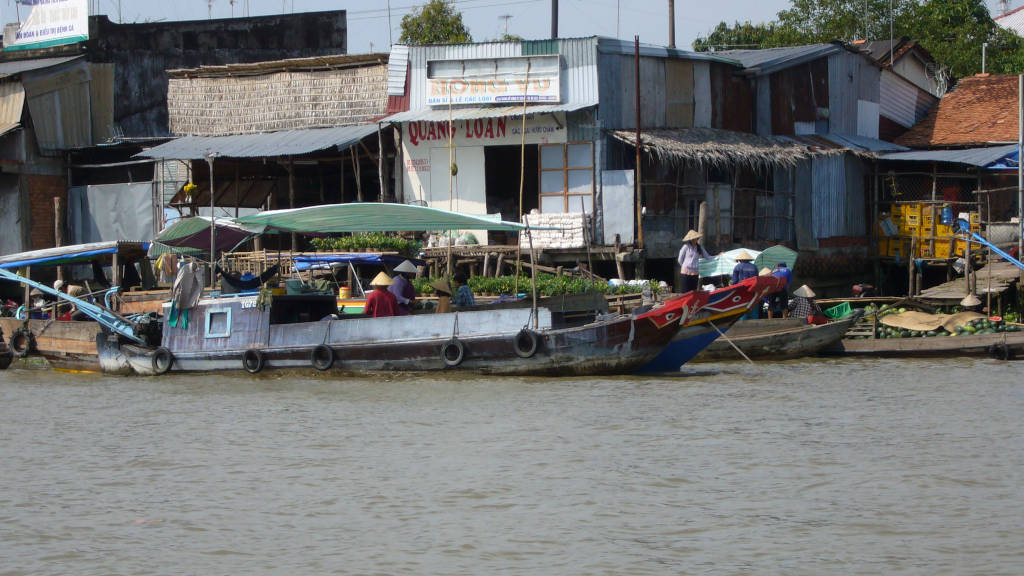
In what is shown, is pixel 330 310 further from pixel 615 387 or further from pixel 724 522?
pixel 724 522

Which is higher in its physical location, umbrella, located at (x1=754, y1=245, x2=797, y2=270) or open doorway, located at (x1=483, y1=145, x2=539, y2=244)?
open doorway, located at (x1=483, y1=145, x2=539, y2=244)

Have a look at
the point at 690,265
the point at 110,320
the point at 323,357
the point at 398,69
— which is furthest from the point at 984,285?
the point at 110,320

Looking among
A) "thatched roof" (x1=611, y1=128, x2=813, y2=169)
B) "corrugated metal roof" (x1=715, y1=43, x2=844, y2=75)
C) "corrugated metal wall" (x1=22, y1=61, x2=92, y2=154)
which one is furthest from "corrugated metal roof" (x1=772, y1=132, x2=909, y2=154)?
"corrugated metal wall" (x1=22, y1=61, x2=92, y2=154)

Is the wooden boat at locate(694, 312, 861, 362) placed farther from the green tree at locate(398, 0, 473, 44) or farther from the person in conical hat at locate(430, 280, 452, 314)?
the green tree at locate(398, 0, 473, 44)

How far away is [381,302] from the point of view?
576 inches

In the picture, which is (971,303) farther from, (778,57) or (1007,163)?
(778,57)

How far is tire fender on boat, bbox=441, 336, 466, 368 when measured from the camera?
13.9 metres

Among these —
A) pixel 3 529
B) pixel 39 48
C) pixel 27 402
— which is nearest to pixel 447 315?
pixel 27 402

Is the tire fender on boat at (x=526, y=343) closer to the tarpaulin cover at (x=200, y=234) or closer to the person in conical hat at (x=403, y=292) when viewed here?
the person in conical hat at (x=403, y=292)

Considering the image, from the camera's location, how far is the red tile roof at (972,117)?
24.6 meters

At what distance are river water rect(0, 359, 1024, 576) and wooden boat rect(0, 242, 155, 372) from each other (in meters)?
3.21

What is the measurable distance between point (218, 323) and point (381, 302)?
93.6 inches

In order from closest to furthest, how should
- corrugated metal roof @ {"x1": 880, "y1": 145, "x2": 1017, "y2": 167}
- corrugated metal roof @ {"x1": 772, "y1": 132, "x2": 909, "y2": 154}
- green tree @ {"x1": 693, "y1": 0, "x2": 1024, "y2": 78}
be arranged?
1. corrugated metal roof @ {"x1": 880, "y1": 145, "x2": 1017, "y2": 167}
2. corrugated metal roof @ {"x1": 772, "y1": 132, "x2": 909, "y2": 154}
3. green tree @ {"x1": 693, "y1": 0, "x2": 1024, "y2": 78}

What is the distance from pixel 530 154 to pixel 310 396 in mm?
10384
